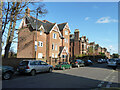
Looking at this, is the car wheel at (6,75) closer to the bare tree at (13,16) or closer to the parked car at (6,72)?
the parked car at (6,72)

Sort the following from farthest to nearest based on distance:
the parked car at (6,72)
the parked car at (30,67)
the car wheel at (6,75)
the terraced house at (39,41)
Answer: the terraced house at (39,41) < the parked car at (30,67) < the car wheel at (6,75) < the parked car at (6,72)

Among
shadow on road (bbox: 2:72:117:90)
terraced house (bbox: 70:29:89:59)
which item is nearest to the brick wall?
shadow on road (bbox: 2:72:117:90)

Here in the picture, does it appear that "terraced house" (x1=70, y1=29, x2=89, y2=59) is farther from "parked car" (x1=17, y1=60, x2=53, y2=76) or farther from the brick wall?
"parked car" (x1=17, y1=60, x2=53, y2=76)

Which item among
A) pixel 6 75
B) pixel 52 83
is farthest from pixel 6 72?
pixel 52 83

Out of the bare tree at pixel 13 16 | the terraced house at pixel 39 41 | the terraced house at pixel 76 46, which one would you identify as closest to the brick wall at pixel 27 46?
the terraced house at pixel 39 41

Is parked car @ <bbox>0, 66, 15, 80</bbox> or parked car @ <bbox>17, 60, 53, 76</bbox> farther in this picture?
parked car @ <bbox>17, 60, 53, 76</bbox>

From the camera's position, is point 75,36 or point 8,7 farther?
point 75,36

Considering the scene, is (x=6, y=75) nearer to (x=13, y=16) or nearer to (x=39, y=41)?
(x=13, y=16)

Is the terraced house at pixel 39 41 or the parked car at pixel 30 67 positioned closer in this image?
the parked car at pixel 30 67

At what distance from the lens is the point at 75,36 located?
5128cm

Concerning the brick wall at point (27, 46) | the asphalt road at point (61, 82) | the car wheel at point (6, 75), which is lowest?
the asphalt road at point (61, 82)

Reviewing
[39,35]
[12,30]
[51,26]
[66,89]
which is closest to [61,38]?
[51,26]

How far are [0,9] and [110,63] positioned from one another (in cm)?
2172

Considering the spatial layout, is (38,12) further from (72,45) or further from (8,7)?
(72,45)
